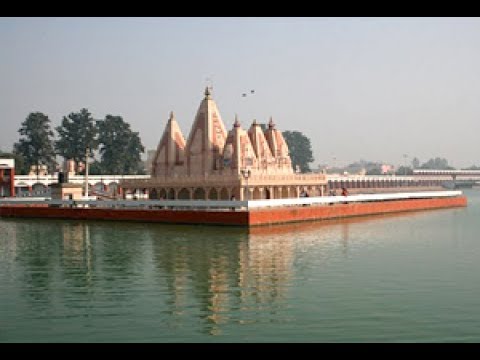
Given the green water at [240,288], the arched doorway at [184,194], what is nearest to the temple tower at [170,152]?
the arched doorway at [184,194]

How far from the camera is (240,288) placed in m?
18.7

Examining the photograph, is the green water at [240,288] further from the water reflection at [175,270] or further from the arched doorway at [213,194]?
the arched doorway at [213,194]

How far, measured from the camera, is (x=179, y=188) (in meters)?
55.3

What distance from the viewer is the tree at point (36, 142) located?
94562mm

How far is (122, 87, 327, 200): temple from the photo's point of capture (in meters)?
53.0

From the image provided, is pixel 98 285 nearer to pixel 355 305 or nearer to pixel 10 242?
pixel 355 305

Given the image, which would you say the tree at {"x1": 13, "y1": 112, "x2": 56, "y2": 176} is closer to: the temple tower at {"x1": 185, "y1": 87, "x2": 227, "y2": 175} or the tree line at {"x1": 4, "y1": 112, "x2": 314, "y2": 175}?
the tree line at {"x1": 4, "y1": 112, "x2": 314, "y2": 175}

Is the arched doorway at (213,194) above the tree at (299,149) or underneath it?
underneath

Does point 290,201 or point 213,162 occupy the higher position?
point 213,162

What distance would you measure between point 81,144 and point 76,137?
57.5 inches

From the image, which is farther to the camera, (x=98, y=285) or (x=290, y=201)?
(x=290, y=201)

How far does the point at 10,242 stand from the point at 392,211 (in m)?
37.7

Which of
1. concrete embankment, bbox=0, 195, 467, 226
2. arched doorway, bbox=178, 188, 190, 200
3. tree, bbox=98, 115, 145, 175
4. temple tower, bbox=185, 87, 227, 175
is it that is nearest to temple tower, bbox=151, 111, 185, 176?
temple tower, bbox=185, 87, 227, 175
